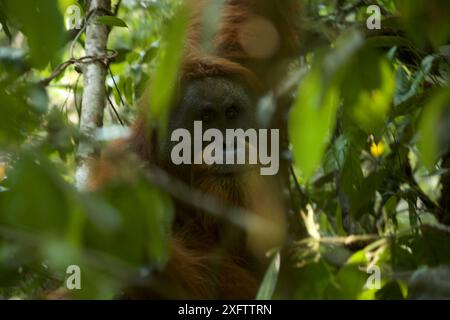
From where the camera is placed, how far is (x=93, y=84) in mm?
3102

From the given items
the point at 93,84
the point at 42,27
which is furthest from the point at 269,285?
the point at 93,84

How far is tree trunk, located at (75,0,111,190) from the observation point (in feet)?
9.25

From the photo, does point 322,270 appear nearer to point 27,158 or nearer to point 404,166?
point 27,158

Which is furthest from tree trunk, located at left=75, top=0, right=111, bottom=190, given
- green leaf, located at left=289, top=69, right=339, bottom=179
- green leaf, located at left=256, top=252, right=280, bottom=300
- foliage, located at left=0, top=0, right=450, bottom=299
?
green leaf, located at left=289, top=69, right=339, bottom=179

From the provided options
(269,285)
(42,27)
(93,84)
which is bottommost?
(269,285)

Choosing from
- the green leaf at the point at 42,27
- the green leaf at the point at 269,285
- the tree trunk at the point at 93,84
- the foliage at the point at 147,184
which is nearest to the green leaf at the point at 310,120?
the foliage at the point at 147,184

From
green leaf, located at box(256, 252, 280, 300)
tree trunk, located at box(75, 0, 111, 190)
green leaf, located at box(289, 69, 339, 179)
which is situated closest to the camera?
green leaf, located at box(289, 69, 339, 179)

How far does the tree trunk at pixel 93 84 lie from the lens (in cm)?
282

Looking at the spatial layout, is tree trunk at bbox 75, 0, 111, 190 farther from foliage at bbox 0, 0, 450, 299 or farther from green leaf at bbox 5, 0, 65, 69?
green leaf at bbox 5, 0, 65, 69

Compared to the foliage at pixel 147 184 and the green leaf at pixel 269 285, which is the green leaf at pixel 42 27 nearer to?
the foliage at pixel 147 184

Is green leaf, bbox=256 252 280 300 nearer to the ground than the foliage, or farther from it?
nearer to the ground

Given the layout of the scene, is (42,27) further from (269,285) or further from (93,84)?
(93,84)
